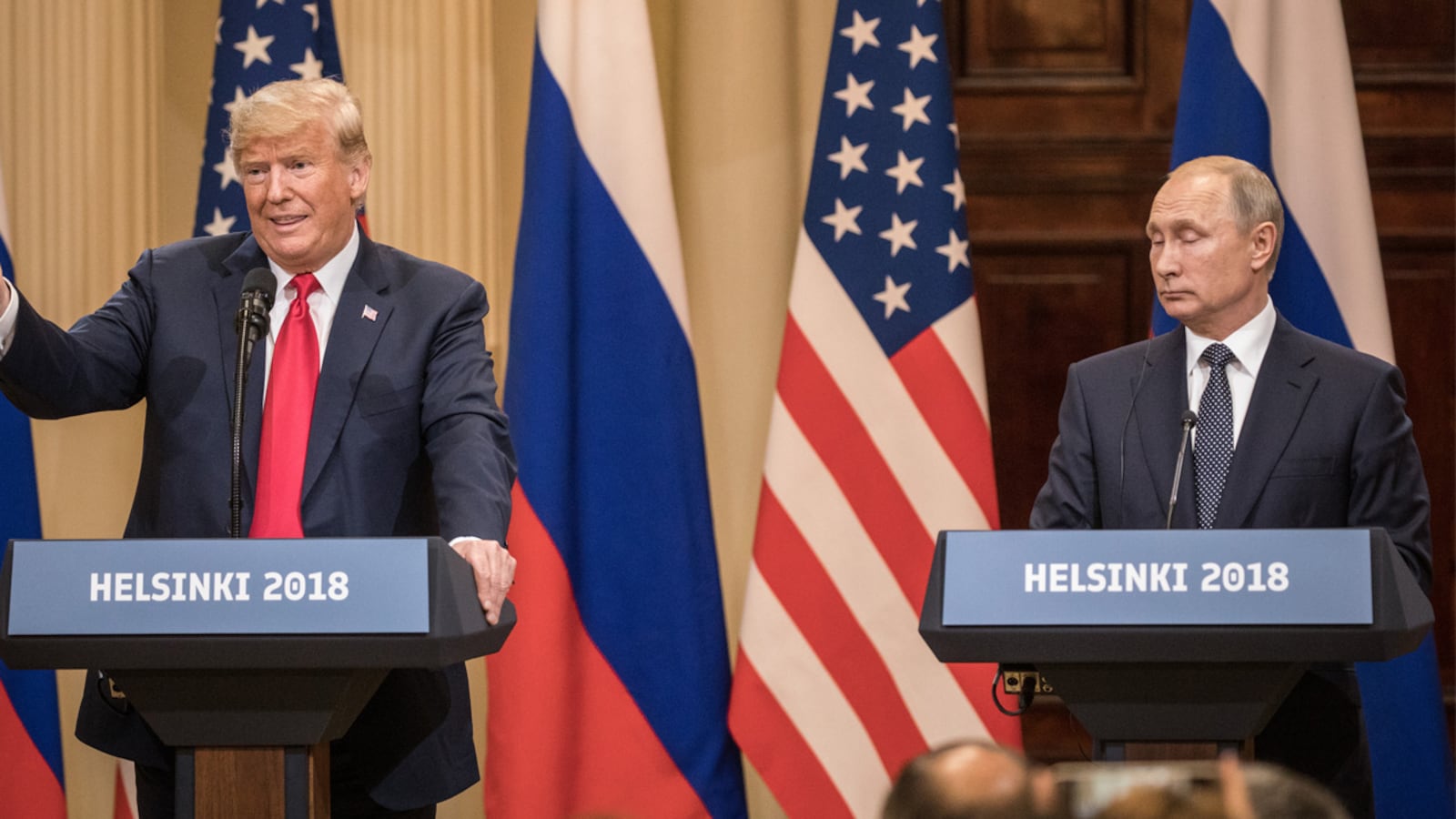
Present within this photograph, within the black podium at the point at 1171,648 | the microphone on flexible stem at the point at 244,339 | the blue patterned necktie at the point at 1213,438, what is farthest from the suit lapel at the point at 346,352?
the blue patterned necktie at the point at 1213,438

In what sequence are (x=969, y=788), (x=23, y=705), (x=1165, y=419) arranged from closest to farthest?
1. (x=969, y=788)
2. (x=1165, y=419)
3. (x=23, y=705)

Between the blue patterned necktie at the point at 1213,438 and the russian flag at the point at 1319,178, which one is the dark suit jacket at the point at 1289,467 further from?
the russian flag at the point at 1319,178

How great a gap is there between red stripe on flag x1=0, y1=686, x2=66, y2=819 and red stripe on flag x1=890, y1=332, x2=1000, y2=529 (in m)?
2.23

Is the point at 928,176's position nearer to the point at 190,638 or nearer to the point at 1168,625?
the point at 1168,625

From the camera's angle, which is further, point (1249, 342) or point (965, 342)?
point (965, 342)

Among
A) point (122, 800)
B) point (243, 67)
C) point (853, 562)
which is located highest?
point (243, 67)

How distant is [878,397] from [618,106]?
979mm

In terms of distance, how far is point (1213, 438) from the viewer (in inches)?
108

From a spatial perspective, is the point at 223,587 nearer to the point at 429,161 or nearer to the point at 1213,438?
the point at 1213,438

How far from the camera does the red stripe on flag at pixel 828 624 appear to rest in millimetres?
3969

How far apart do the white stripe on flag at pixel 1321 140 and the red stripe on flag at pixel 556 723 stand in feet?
6.44

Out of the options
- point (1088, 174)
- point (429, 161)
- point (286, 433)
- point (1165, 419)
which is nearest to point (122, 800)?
point (429, 161)

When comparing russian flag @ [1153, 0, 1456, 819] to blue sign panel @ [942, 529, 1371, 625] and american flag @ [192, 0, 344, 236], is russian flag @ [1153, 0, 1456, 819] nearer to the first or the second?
blue sign panel @ [942, 529, 1371, 625]

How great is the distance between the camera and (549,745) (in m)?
3.99
